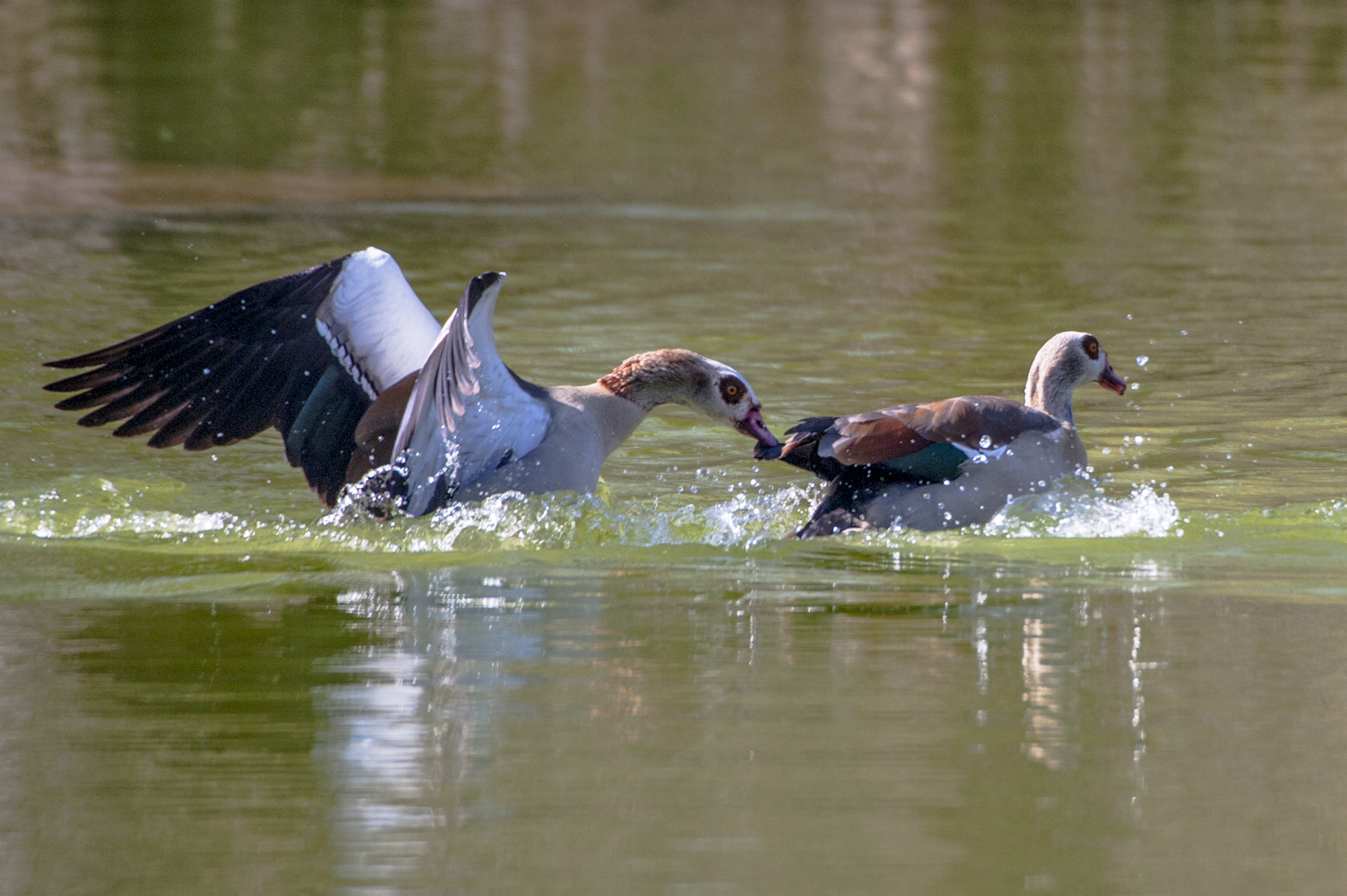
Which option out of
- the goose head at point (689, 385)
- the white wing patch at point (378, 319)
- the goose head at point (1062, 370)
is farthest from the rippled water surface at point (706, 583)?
the white wing patch at point (378, 319)

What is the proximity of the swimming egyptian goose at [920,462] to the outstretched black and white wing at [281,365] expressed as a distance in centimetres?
169

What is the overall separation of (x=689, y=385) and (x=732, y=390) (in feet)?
0.66

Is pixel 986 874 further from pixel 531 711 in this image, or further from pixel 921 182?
pixel 921 182

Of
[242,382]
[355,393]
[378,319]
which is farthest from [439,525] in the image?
[242,382]

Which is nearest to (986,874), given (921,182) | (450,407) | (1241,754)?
(1241,754)

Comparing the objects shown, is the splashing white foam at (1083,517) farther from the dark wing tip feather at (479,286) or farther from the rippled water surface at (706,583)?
the dark wing tip feather at (479,286)

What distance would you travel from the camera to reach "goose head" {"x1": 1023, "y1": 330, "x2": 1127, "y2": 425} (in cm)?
844

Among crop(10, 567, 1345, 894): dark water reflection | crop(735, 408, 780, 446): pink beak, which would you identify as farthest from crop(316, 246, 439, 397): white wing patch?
crop(10, 567, 1345, 894): dark water reflection

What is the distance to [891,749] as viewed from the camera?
182 inches

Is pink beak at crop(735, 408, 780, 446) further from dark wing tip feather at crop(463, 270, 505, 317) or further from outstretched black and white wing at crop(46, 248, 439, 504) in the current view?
dark wing tip feather at crop(463, 270, 505, 317)

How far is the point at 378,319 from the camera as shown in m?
7.86

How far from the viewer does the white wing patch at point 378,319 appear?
25.7ft

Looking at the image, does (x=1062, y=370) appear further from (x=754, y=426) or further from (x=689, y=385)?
(x=689, y=385)

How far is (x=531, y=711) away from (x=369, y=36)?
3091cm
